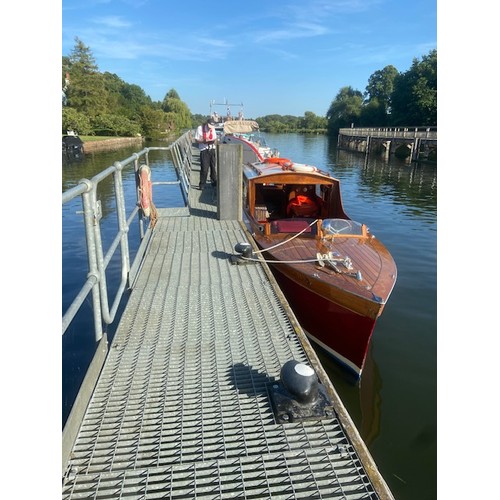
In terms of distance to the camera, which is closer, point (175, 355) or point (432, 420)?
point (175, 355)

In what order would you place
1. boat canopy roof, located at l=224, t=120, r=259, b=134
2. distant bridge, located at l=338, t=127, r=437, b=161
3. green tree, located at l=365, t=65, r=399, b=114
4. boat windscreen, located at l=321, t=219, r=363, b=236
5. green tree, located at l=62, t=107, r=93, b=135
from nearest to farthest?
1. boat windscreen, located at l=321, t=219, r=363, b=236
2. boat canopy roof, located at l=224, t=120, r=259, b=134
3. distant bridge, located at l=338, t=127, r=437, b=161
4. green tree, located at l=62, t=107, r=93, b=135
5. green tree, located at l=365, t=65, r=399, b=114

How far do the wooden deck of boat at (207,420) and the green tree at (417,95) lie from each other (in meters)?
59.3

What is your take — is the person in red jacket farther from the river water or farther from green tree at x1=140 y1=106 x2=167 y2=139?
green tree at x1=140 y1=106 x2=167 y2=139

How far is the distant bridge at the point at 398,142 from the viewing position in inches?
1545

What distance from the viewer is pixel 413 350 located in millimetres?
7023

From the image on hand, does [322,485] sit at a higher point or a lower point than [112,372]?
lower

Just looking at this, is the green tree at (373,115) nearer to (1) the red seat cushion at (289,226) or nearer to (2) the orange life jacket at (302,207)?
(2) the orange life jacket at (302,207)

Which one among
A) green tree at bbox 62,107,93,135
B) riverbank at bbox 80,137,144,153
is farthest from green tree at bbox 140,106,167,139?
green tree at bbox 62,107,93,135

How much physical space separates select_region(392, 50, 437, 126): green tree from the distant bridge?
26.9ft

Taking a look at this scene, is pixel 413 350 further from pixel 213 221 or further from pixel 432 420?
pixel 213 221

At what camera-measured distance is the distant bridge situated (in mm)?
39250
